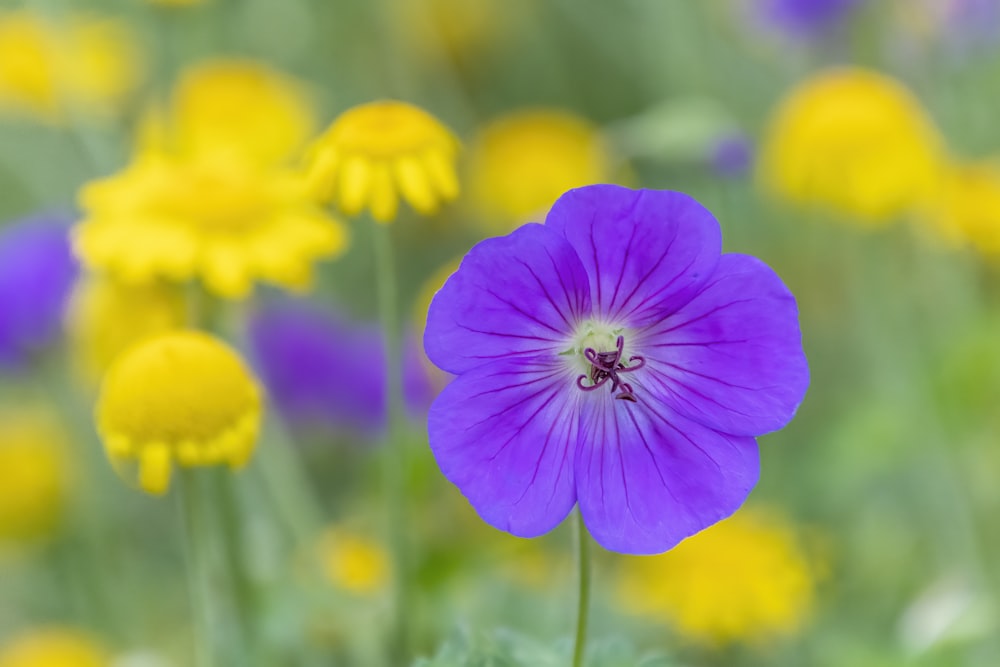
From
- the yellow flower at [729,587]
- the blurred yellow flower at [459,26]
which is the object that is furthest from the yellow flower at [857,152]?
the blurred yellow flower at [459,26]

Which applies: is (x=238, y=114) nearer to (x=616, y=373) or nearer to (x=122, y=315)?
(x=122, y=315)

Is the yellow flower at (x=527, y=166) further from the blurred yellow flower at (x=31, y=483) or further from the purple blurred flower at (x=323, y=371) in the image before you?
the blurred yellow flower at (x=31, y=483)

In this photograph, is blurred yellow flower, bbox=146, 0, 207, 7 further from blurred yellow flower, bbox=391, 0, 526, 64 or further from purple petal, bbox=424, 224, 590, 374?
blurred yellow flower, bbox=391, 0, 526, 64

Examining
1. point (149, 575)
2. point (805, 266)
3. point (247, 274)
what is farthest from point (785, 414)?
point (805, 266)

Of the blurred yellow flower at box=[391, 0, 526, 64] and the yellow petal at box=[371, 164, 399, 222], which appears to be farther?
the blurred yellow flower at box=[391, 0, 526, 64]

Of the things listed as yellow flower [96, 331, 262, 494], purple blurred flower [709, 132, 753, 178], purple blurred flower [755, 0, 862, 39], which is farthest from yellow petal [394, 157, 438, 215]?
purple blurred flower [755, 0, 862, 39]

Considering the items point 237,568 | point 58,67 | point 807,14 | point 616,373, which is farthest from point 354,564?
point 807,14

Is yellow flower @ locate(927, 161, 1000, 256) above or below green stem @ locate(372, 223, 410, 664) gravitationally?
above
